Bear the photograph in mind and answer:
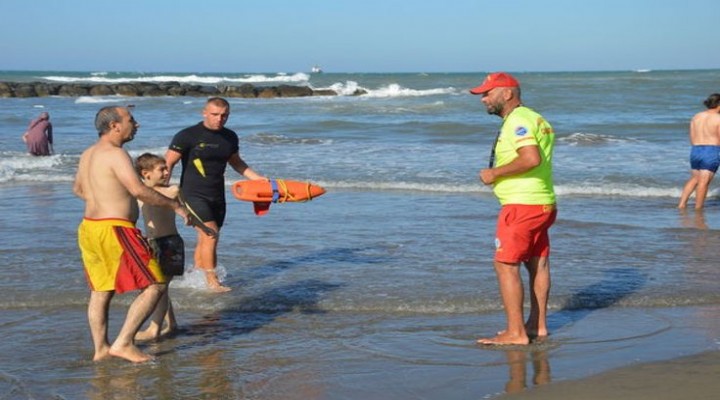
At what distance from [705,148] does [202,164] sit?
7588mm

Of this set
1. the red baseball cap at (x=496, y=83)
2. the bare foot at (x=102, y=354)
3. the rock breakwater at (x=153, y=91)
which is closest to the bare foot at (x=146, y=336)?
the bare foot at (x=102, y=354)

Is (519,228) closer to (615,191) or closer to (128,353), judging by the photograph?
(128,353)

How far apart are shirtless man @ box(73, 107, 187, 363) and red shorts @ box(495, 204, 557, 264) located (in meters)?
1.98

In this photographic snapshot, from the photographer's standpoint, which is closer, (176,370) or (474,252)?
(176,370)

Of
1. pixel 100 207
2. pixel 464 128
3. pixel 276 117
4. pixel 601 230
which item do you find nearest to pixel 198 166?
pixel 100 207

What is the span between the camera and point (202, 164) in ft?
25.1

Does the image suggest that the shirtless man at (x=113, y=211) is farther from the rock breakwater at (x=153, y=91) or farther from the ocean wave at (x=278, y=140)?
the rock breakwater at (x=153, y=91)

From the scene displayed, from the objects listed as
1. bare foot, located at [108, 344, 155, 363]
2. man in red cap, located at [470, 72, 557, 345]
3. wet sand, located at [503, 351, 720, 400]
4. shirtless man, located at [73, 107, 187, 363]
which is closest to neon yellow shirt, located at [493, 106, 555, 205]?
man in red cap, located at [470, 72, 557, 345]

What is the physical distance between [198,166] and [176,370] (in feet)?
7.23

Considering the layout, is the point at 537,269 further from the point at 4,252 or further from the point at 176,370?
the point at 4,252

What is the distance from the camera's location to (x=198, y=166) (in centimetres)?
765

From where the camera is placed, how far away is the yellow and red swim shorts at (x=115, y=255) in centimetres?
567

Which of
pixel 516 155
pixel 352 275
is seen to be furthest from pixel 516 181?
pixel 352 275

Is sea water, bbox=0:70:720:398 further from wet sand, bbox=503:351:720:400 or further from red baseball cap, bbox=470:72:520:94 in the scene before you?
red baseball cap, bbox=470:72:520:94
